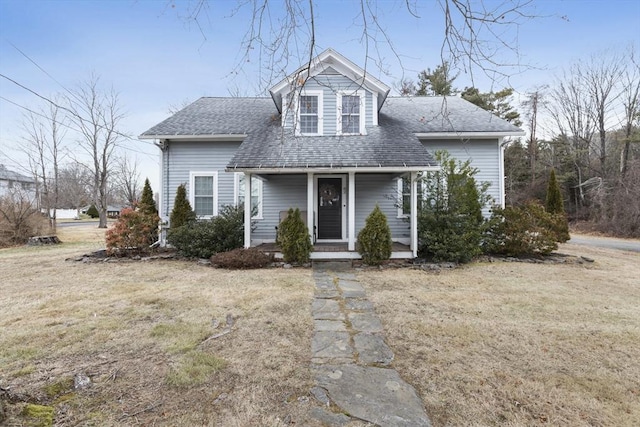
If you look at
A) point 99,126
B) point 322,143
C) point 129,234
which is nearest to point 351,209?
point 322,143

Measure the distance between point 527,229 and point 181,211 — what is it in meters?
10.6

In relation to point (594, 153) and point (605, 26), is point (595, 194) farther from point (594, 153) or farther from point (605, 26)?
point (605, 26)

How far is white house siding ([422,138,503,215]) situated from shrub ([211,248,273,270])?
23.0ft

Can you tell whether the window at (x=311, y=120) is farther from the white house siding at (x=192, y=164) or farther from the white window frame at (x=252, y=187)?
the white house siding at (x=192, y=164)

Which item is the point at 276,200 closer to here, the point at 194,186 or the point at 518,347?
the point at 194,186

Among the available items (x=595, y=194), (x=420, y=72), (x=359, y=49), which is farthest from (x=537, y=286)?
(x=595, y=194)

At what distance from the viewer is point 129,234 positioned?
9781 millimetres

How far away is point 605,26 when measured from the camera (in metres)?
4.29

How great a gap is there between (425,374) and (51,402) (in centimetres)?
311

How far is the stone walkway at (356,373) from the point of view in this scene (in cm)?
233

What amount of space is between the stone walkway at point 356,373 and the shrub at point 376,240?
3099 millimetres

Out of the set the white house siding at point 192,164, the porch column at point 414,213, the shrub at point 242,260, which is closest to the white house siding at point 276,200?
the white house siding at point 192,164

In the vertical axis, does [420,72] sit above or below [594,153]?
below

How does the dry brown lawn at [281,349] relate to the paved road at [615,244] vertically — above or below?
below
